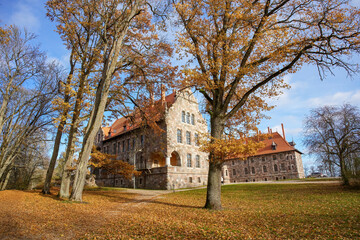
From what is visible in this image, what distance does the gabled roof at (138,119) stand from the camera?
16406 mm

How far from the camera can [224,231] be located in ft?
19.8

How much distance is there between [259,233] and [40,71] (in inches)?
775

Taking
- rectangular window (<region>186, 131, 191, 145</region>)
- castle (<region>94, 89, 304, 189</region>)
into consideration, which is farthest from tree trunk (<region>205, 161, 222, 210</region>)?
rectangular window (<region>186, 131, 191, 145</region>)

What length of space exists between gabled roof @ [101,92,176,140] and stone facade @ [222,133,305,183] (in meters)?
21.9

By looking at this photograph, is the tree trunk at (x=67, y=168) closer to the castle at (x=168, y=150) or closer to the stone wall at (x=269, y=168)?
the castle at (x=168, y=150)

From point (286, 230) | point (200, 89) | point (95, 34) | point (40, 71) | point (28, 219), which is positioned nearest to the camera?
point (286, 230)

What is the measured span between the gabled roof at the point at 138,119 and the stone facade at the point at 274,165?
72.0 feet

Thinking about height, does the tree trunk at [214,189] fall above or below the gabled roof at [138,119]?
below

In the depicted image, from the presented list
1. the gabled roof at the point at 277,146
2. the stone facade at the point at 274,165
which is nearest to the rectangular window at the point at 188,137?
the stone facade at the point at 274,165

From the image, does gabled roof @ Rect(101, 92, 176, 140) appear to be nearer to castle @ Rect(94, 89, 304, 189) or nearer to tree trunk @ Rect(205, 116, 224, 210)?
castle @ Rect(94, 89, 304, 189)

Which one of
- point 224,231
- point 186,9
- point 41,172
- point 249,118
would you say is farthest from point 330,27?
point 41,172

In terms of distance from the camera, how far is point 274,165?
50094 mm

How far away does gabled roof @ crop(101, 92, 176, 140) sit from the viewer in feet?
53.8

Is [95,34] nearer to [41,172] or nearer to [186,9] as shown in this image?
[186,9]
